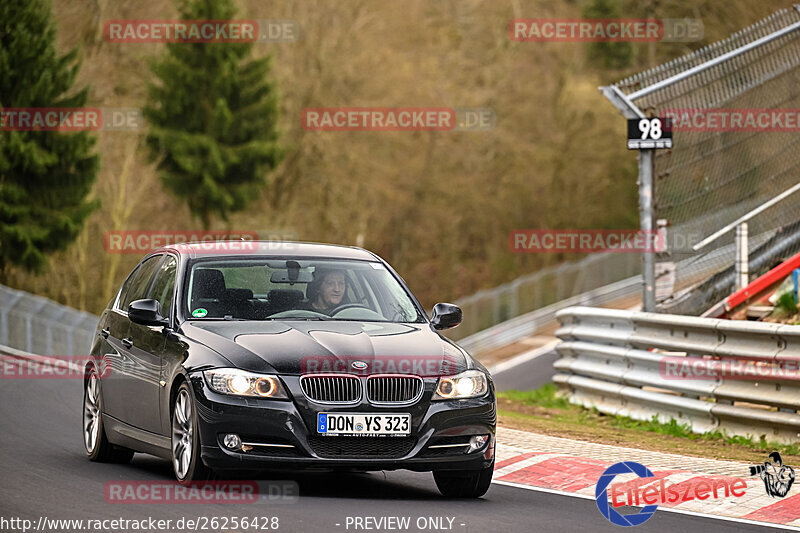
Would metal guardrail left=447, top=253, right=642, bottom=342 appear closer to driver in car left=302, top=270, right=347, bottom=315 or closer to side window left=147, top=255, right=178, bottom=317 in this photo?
side window left=147, top=255, right=178, bottom=317

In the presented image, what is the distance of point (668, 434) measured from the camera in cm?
1384

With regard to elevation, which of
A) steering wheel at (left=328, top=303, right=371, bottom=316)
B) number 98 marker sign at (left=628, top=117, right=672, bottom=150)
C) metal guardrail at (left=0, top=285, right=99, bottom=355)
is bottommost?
metal guardrail at (left=0, top=285, right=99, bottom=355)

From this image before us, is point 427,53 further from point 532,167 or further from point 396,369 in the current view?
Result: point 396,369

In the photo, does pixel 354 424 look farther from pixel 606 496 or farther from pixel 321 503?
pixel 606 496

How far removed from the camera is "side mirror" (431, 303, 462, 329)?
32.6 feet

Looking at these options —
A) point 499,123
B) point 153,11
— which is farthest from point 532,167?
point 153,11

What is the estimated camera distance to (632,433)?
1401 cm

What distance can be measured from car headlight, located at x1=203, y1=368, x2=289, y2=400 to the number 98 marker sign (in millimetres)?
8074

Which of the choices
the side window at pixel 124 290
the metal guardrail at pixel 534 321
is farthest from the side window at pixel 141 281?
the metal guardrail at pixel 534 321

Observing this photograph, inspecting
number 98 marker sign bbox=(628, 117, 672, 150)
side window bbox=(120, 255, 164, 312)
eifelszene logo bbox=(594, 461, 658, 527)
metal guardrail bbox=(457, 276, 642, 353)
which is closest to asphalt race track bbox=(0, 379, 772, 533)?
eifelszene logo bbox=(594, 461, 658, 527)

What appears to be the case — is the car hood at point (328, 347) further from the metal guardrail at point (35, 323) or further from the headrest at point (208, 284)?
the metal guardrail at point (35, 323)

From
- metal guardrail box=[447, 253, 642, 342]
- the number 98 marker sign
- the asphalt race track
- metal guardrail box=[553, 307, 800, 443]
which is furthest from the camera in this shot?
metal guardrail box=[447, 253, 642, 342]

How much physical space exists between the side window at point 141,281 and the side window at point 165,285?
209 mm

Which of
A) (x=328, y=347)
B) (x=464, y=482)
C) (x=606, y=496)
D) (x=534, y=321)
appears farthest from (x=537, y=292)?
(x=328, y=347)
